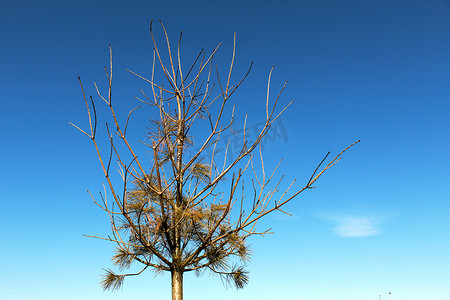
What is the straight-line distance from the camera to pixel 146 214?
4375 mm

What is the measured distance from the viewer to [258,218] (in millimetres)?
3645

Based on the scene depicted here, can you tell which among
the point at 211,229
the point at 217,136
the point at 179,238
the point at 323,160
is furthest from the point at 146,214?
the point at 323,160

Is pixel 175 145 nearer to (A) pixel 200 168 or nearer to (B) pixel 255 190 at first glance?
(A) pixel 200 168

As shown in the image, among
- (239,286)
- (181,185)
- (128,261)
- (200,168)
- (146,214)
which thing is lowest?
(239,286)

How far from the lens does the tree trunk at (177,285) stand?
12.9 feet

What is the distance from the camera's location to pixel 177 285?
3.99 meters

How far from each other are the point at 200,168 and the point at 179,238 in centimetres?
113

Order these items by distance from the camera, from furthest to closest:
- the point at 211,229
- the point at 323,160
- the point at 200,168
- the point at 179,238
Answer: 1. the point at 200,168
2. the point at 179,238
3. the point at 211,229
4. the point at 323,160

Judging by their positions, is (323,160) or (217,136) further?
(217,136)

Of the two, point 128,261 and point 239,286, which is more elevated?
point 128,261

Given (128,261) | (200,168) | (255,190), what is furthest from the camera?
(200,168)

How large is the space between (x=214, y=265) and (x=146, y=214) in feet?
3.57

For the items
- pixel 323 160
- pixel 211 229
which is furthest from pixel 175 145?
pixel 323 160

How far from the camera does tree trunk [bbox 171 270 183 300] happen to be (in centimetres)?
395
